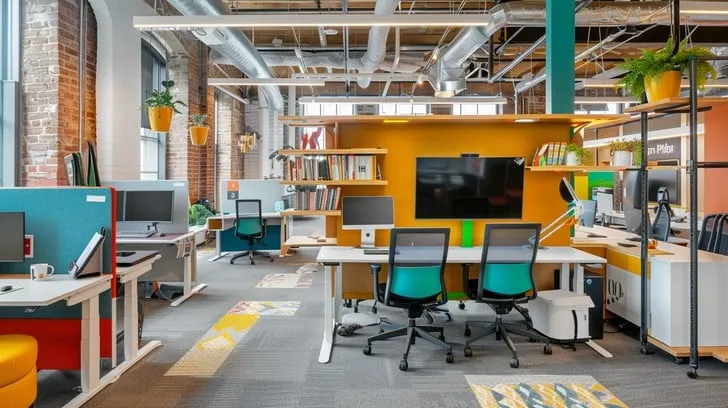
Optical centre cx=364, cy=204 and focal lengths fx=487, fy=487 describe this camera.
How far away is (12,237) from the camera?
3184mm

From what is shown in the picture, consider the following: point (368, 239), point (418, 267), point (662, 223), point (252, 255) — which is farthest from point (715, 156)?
point (252, 255)

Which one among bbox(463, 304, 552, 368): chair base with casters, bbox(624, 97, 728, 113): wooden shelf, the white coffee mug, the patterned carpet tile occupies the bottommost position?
the patterned carpet tile

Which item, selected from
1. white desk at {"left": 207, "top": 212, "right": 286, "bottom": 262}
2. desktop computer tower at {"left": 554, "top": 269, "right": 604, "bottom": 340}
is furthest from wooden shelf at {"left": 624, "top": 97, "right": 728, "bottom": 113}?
white desk at {"left": 207, "top": 212, "right": 286, "bottom": 262}

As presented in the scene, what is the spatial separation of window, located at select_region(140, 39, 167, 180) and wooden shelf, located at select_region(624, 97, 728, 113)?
6.70 meters

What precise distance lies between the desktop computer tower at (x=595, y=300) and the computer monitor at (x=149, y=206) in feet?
14.1

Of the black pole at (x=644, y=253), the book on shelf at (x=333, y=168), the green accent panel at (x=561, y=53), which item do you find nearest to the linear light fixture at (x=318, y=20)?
the green accent panel at (x=561, y=53)

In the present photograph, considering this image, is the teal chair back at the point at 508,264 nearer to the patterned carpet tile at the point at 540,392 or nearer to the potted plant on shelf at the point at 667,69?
the patterned carpet tile at the point at 540,392

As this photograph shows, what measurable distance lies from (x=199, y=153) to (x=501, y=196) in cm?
635

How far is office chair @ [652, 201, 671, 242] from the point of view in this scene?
5.43 m

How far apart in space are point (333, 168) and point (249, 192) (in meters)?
4.60

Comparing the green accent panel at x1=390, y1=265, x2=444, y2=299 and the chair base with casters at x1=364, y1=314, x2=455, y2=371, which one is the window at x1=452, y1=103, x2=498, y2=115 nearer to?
the chair base with casters at x1=364, y1=314, x2=455, y2=371

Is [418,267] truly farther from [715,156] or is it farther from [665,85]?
[715,156]

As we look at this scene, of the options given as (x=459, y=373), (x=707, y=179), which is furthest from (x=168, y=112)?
(x=707, y=179)

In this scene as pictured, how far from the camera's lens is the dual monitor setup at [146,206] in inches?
215
